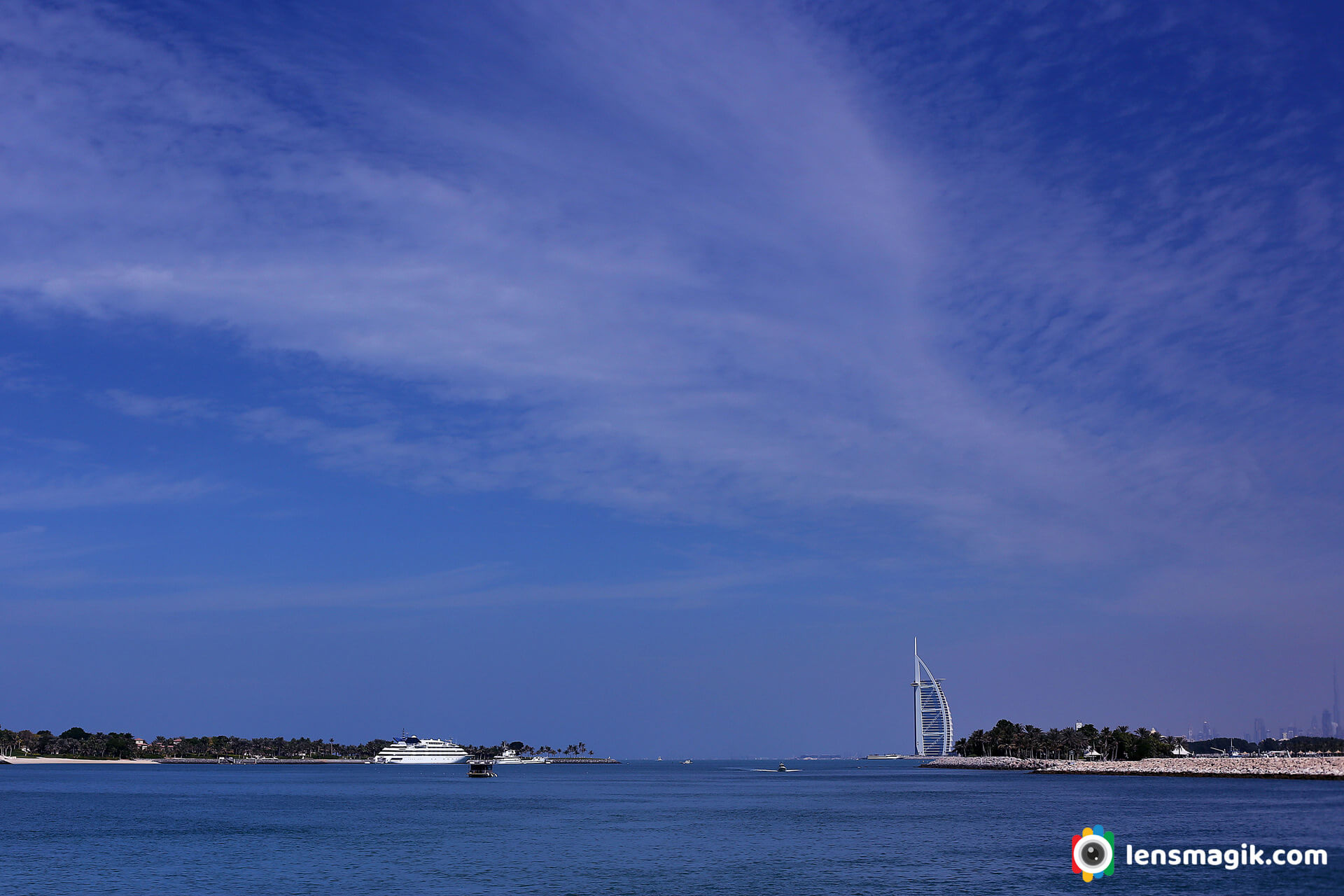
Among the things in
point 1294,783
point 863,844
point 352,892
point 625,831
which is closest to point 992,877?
point 863,844

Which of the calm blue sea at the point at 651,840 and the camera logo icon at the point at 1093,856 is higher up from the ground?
the camera logo icon at the point at 1093,856

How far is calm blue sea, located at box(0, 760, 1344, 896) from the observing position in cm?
4612

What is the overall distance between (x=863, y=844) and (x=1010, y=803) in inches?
1759

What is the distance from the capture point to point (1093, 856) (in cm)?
5153

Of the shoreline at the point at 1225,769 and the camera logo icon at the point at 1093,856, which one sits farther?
the shoreline at the point at 1225,769

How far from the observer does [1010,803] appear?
328ft

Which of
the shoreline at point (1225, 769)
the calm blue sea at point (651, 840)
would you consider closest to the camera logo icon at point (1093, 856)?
the calm blue sea at point (651, 840)

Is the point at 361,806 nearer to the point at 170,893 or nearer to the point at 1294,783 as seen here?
the point at 170,893

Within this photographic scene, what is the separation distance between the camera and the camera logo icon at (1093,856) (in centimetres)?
4812

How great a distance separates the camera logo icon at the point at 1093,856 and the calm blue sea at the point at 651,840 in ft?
2.71

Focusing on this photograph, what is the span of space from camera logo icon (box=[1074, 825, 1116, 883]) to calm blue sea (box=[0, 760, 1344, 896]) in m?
0.83

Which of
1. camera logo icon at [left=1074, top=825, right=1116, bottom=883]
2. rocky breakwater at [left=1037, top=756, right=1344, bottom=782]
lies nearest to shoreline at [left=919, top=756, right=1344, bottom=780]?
rocky breakwater at [left=1037, top=756, right=1344, bottom=782]

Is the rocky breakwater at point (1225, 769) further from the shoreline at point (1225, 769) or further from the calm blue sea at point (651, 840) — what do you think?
the calm blue sea at point (651, 840)

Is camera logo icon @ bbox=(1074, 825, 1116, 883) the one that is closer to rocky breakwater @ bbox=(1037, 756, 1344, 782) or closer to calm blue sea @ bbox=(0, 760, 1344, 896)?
calm blue sea @ bbox=(0, 760, 1344, 896)
